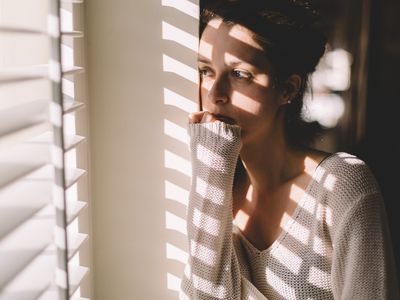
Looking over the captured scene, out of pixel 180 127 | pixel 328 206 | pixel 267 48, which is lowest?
pixel 328 206

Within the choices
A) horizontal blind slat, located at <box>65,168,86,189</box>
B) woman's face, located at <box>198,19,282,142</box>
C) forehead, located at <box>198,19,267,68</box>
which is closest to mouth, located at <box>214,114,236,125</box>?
woman's face, located at <box>198,19,282,142</box>

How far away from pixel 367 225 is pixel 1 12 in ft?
2.63

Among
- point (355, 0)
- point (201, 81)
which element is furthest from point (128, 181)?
point (355, 0)

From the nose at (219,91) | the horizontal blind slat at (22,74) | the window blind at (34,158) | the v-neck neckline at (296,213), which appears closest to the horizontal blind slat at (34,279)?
the window blind at (34,158)

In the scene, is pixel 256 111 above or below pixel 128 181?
above

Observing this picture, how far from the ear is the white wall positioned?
25 cm

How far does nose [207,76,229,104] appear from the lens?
44.2 inches

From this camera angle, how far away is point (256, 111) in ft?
3.87

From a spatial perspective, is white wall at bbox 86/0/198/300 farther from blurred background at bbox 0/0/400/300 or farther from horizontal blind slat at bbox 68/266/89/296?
horizontal blind slat at bbox 68/266/89/296

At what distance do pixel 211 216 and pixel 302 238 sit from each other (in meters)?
0.22

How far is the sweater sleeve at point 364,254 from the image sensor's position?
3.47 feet

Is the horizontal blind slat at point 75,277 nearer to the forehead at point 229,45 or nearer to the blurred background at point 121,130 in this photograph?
the blurred background at point 121,130

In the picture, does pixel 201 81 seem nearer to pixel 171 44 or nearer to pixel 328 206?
pixel 171 44

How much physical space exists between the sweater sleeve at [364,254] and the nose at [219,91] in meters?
0.37
